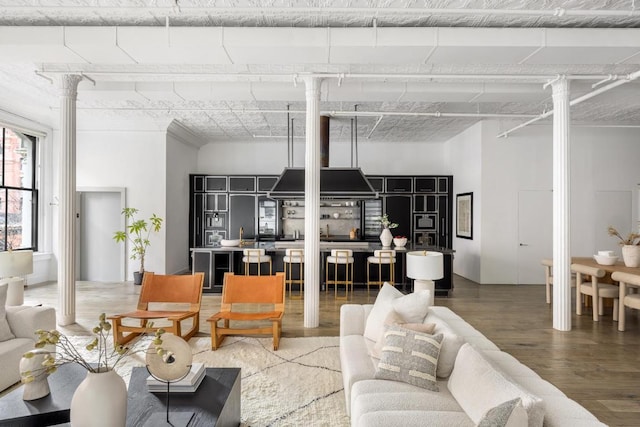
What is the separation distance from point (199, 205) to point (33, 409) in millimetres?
8308

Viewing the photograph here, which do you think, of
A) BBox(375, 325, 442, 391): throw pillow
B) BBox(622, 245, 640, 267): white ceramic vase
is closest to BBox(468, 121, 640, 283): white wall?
BBox(622, 245, 640, 267): white ceramic vase

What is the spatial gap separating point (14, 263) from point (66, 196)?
1.02m

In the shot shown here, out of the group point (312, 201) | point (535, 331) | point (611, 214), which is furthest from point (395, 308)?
point (611, 214)

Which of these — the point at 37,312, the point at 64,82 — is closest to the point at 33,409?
the point at 37,312

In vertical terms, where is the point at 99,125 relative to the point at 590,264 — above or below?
above

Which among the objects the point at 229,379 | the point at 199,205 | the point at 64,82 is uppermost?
the point at 64,82

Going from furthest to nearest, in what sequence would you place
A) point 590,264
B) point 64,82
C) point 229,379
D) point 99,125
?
point 99,125 < point 590,264 < point 64,82 < point 229,379

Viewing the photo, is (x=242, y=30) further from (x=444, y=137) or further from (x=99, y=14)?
(x=444, y=137)

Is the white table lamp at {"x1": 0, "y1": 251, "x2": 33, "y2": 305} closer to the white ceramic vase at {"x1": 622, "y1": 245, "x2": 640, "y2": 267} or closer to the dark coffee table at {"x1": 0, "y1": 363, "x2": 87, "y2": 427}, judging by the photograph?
the dark coffee table at {"x1": 0, "y1": 363, "x2": 87, "y2": 427}

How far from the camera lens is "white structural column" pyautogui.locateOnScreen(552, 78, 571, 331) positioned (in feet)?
17.3

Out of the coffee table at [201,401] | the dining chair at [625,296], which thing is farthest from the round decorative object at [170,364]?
the dining chair at [625,296]

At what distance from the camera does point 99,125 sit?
8680mm

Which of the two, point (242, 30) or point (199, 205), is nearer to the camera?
point (242, 30)

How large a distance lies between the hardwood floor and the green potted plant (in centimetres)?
66
